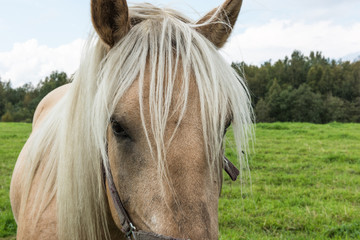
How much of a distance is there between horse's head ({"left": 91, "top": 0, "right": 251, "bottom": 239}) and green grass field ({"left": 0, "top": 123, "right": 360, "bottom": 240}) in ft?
1.46

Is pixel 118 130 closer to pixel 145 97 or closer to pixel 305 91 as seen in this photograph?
pixel 145 97

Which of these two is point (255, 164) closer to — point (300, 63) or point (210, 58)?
point (210, 58)

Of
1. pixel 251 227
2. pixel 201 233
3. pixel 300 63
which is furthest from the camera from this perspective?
pixel 300 63

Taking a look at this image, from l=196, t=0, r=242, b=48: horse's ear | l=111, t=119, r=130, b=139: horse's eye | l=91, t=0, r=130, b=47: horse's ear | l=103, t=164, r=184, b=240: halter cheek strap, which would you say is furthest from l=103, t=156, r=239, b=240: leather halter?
l=196, t=0, r=242, b=48: horse's ear

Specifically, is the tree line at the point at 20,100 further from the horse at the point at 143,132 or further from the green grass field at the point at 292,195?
the horse at the point at 143,132

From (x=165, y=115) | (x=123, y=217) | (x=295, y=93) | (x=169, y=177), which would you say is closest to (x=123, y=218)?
(x=123, y=217)

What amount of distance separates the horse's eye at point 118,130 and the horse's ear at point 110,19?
17.4 inches

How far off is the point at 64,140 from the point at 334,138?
33.9 feet

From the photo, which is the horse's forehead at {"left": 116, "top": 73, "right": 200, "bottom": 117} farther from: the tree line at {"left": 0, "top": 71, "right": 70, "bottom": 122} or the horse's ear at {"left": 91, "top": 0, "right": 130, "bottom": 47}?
the tree line at {"left": 0, "top": 71, "right": 70, "bottom": 122}

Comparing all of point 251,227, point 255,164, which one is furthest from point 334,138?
point 251,227

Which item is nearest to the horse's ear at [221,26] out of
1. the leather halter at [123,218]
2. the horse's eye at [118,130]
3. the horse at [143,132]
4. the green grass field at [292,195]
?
the horse at [143,132]

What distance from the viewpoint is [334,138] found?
1010 cm

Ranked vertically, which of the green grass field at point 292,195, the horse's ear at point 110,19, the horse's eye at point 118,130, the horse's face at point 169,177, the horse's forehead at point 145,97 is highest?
the horse's ear at point 110,19

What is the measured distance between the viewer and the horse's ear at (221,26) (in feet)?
5.50
